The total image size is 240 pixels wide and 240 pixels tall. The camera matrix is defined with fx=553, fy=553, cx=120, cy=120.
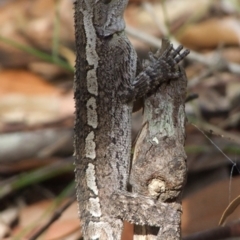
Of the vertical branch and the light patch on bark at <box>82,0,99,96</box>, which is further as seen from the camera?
the light patch on bark at <box>82,0,99,96</box>

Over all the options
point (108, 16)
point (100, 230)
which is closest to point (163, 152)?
point (100, 230)

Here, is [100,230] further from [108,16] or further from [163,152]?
[108,16]

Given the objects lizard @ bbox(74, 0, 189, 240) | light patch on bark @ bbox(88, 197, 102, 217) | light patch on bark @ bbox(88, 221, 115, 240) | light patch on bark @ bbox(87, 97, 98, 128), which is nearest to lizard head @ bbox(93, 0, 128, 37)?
lizard @ bbox(74, 0, 189, 240)

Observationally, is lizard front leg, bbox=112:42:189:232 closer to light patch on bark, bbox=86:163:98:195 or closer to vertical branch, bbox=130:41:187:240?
vertical branch, bbox=130:41:187:240

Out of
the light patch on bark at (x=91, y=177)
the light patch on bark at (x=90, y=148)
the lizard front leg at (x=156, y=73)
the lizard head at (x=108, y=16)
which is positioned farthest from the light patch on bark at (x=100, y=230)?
the lizard head at (x=108, y=16)

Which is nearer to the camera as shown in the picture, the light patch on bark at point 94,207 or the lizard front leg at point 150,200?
the lizard front leg at point 150,200

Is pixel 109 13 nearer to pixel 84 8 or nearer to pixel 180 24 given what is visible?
pixel 84 8

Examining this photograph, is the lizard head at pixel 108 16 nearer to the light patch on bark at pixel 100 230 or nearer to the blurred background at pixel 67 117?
the blurred background at pixel 67 117

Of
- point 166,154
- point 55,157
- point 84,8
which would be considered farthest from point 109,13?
point 55,157
